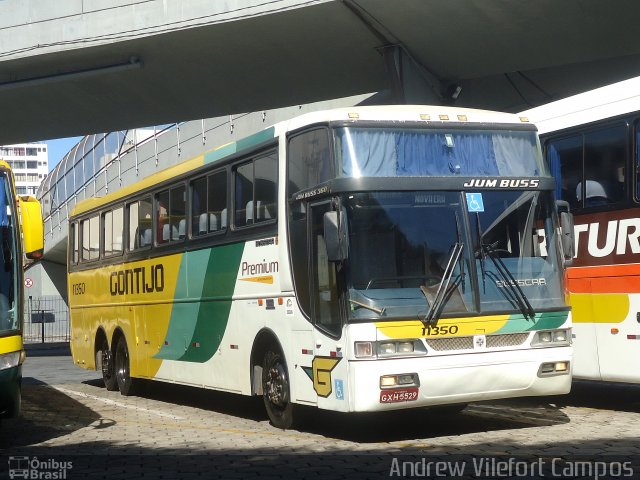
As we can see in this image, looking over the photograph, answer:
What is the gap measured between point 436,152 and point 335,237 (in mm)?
1565

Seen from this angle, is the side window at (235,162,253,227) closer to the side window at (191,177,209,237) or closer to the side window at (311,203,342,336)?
the side window at (191,177,209,237)

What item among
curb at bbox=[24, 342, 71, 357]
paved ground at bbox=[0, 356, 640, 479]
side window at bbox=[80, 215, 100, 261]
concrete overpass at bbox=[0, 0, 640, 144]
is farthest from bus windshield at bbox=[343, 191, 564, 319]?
curb at bbox=[24, 342, 71, 357]

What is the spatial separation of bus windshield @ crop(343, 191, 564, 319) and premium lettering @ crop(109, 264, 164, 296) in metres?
5.89

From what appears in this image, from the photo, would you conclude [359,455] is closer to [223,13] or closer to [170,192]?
[170,192]

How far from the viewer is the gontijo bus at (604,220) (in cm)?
1192

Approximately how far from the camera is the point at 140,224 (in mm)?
16469

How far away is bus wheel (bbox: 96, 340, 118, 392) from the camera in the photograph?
18.1m

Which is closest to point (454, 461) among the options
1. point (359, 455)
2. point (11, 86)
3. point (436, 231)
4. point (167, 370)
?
point (359, 455)

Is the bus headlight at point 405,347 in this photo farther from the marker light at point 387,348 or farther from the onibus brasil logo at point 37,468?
the onibus brasil logo at point 37,468

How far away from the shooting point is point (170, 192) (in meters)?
15.2

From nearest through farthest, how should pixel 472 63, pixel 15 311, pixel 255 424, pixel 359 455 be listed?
pixel 359 455
pixel 15 311
pixel 255 424
pixel 472 63

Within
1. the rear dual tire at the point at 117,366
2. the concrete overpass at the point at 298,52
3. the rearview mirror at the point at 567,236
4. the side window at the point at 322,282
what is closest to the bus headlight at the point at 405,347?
the side window at the point at 322,282

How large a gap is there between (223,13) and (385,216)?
10827 mm

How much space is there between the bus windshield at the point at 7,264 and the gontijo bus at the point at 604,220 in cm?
622
